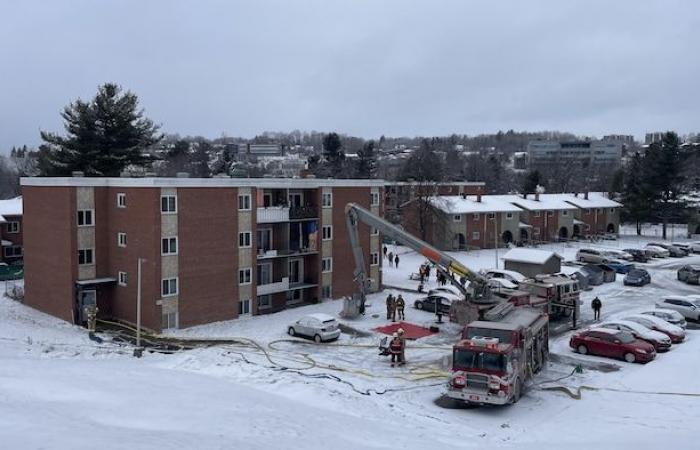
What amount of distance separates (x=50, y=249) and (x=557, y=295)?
28342mm

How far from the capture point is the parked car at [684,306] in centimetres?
3784

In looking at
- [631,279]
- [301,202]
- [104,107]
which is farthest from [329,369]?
[104,107]

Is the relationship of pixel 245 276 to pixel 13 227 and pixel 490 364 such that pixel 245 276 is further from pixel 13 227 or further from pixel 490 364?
pixel 13 227

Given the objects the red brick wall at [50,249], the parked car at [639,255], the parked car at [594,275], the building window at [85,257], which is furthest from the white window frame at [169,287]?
the parked car at [639,255]

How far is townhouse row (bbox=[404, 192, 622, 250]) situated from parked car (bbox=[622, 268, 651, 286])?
12.8 metres

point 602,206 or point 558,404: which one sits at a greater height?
point 602,206

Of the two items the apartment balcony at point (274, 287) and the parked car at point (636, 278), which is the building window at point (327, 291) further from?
the parked car at point (636, 278)

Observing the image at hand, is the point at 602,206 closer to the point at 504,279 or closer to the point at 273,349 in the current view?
the point at 504,279

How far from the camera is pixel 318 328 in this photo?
31938mm

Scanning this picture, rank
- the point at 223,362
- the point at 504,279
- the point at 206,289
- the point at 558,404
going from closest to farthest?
the point at 558,404
the point at 223,362
the point at 206,289
the point at 504,279

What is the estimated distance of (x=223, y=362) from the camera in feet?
86.4

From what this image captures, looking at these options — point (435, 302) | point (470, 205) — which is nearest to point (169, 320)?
point (435, 302)

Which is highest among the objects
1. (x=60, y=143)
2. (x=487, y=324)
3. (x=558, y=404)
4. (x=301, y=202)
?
(x=60, y=143)

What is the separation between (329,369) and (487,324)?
689 centimetres
